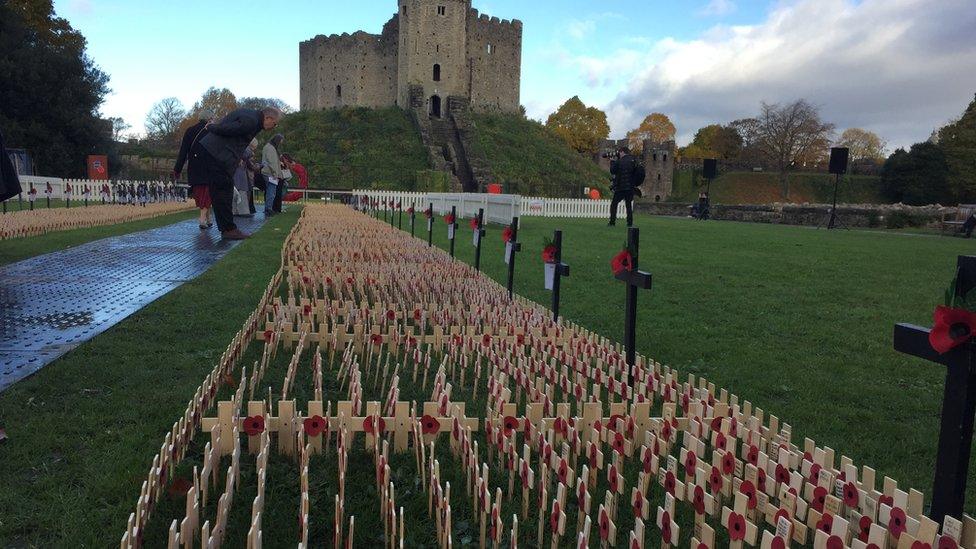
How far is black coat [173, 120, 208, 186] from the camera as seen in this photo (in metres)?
10.7

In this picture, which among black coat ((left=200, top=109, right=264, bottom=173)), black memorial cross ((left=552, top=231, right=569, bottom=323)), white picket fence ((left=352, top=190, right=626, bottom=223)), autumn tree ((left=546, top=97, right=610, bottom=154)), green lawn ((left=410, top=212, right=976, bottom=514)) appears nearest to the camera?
green lawn ((left=410, top=212, right=976, bottom=514))

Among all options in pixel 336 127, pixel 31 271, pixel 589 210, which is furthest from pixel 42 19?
pixel 31 271

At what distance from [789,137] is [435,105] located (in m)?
36.8

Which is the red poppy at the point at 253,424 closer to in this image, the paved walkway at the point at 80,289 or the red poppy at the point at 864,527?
the paved walkway at the point at 80,289

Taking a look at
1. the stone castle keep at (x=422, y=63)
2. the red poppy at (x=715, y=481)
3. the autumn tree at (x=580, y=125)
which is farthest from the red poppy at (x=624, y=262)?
the autumn tree at (x=580, y=125)

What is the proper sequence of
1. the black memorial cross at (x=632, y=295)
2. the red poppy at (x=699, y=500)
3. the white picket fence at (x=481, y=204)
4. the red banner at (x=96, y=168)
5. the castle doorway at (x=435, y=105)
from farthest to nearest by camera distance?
1. the castle doorway at (x=435, y=105)
2. the red banner at (x=96, y=168)
3. the white picket fence at (x=481, y=204)
4. the black memorial cross at (x=632, y=295)
5. the red poppy at (x=699, y=500)

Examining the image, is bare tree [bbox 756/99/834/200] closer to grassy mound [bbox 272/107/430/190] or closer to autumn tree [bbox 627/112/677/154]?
autumn tree [bbox 627/112/677/154]

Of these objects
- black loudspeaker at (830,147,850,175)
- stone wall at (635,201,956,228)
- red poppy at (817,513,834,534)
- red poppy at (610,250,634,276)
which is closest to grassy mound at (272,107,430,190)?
stone wall at (635,201,956,228)

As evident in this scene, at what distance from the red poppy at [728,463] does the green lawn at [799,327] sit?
810 mm

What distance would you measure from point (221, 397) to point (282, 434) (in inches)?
29.1

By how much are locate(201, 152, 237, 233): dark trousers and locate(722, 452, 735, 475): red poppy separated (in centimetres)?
899

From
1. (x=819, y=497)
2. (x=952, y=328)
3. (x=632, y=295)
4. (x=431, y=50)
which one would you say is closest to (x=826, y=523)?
(x=819, y=497)

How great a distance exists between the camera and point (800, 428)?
140 inches

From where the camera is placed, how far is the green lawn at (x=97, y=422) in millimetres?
2271
